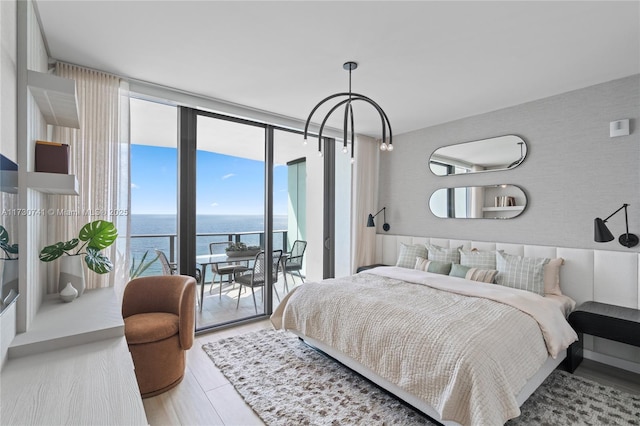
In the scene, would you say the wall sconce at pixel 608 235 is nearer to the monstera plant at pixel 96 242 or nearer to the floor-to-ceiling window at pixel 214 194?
the floor-to-ceiling window at pixel 214 194

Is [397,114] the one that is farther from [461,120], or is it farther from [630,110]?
[630,110]

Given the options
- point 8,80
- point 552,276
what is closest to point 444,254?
point 552,276

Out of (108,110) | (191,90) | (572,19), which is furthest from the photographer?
(191,90)

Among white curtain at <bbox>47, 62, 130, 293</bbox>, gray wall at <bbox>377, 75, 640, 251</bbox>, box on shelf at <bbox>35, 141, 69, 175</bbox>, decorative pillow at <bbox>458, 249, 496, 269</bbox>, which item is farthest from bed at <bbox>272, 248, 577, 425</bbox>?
box on shelf at <bbox>35, 141, 69, 175</bbox>

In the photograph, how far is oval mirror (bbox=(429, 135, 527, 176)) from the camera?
3.52 meters

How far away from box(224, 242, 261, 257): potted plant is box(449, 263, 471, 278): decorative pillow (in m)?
2.44

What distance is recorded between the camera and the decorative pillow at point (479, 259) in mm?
3343

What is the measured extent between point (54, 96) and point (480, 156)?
4100 millimetres

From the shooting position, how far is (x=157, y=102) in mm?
3199

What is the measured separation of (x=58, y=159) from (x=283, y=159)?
372cm

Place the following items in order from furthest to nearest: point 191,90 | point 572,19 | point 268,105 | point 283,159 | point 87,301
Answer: point 283,159 < point 268,105 < point 191,90 < point 87,301 < point 572,19

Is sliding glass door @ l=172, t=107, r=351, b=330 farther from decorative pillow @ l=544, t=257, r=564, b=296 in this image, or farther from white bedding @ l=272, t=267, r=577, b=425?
decorative pillow @ l=544, t=257, r=564, b=296

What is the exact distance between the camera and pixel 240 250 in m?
4.05

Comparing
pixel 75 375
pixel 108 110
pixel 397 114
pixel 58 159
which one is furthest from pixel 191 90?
Answer: pixel 75 375
